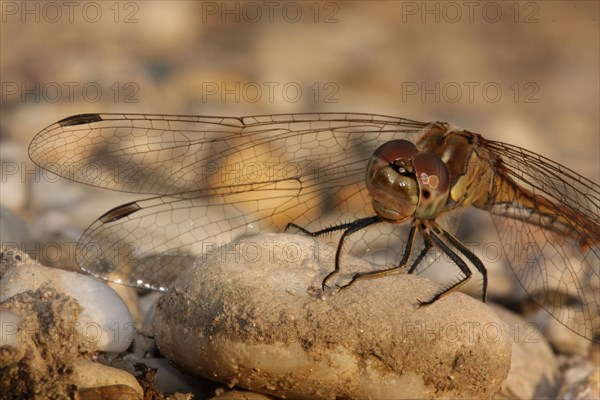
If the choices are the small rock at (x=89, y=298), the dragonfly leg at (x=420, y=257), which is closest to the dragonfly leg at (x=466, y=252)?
the dragonfly leg at (x=420, y=257)

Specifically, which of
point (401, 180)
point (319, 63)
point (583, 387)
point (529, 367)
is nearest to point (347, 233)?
point (401, 180)

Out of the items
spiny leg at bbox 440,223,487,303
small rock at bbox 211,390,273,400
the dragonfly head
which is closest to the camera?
small rock at bbox 211,390,273,400

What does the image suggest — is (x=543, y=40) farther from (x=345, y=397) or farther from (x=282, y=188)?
(x=345, y=397)

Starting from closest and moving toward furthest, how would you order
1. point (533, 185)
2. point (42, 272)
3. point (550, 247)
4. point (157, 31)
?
point (42, 272), point (533, 185), point (550, 247), point (157, 31)

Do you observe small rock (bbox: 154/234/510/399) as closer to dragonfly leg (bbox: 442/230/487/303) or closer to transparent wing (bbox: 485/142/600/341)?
dragonfly leg (bbox: 442/230/487/303)

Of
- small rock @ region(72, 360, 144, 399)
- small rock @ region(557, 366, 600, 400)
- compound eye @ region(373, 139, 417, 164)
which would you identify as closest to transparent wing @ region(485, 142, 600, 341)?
small rock @ region(557, 366, 600, 400)

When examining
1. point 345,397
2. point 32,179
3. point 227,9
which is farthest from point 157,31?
point 345,397
